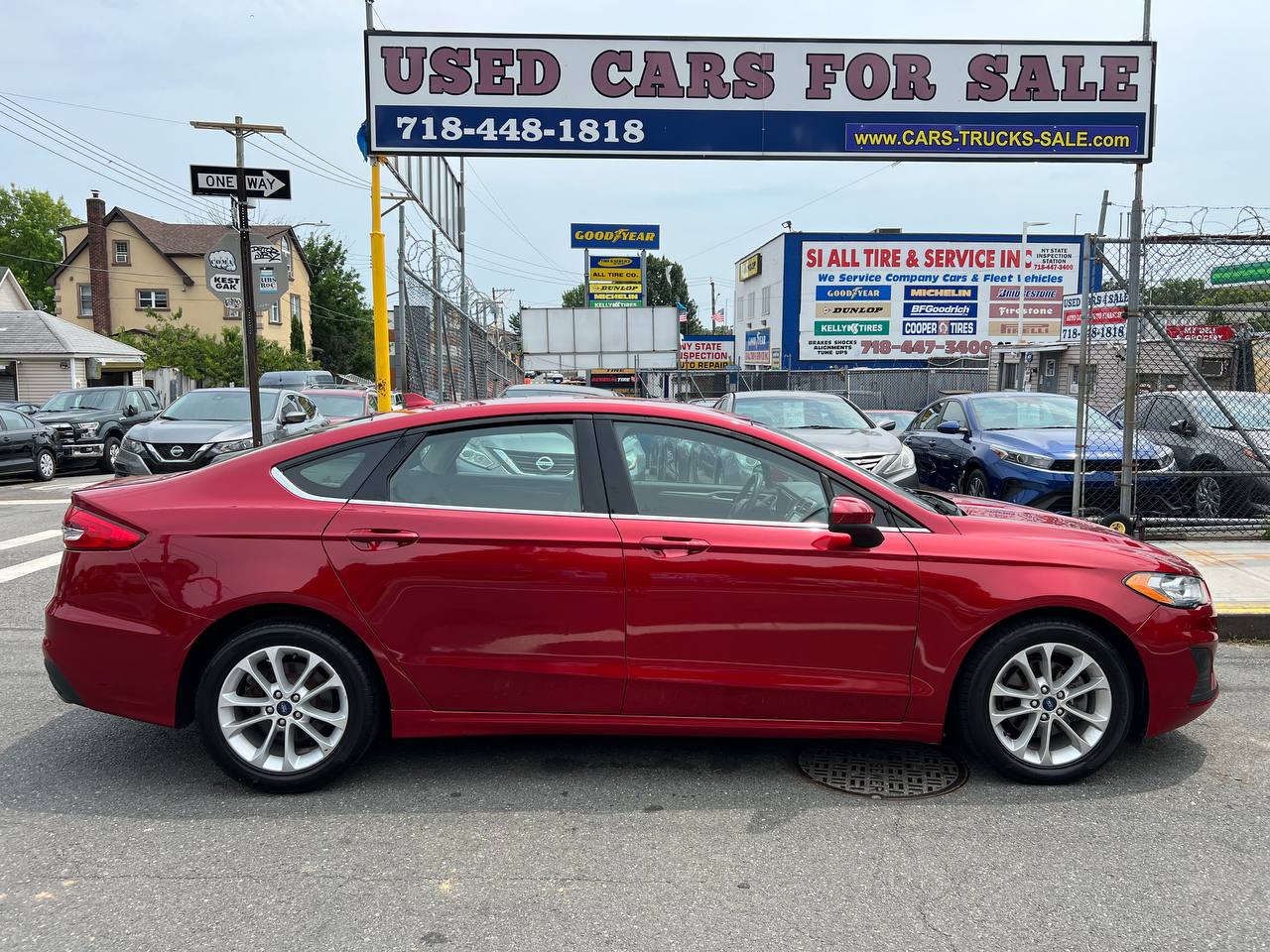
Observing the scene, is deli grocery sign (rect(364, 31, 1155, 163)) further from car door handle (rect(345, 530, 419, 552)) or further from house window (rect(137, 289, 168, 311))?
house window (rect(137, 289, 168, 311))

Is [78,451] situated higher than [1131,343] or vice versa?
[1131,343]

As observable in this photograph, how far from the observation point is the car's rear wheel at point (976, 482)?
10.4 meters

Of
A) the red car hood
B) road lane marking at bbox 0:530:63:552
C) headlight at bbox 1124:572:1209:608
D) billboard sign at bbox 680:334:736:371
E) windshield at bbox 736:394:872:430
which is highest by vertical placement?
billboard sign at bbox 680:334:736:371

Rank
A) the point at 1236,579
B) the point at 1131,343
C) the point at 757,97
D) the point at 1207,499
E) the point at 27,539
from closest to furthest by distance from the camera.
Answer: the point at 1236,579 → the point at 1131,343 → the point at 757,97 → the point at 27,539 → the point at 1207,499

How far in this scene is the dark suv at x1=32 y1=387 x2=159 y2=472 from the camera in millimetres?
18062

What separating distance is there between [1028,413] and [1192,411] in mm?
1640

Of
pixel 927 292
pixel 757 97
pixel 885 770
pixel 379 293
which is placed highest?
pixel 927 292

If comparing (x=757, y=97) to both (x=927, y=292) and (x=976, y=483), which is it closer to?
(x=976, y=483)

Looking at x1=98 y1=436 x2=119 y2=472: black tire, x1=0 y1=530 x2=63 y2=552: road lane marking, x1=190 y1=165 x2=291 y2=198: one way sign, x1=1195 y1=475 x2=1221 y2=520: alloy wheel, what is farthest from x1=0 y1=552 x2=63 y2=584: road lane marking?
x1=98 y1=436 x2=119 y2=472: black tire

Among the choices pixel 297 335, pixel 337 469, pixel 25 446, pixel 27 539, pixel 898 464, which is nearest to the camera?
pixel 337 469

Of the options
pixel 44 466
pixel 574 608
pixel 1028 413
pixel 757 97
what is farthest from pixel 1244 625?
pixel 44 466

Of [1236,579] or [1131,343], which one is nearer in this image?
[1236,579]

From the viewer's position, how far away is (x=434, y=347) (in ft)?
42.0

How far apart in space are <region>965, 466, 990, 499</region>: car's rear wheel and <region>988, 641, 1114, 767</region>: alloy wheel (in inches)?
262
